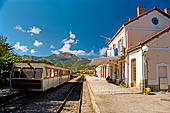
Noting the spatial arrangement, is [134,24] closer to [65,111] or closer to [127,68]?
[127,68]

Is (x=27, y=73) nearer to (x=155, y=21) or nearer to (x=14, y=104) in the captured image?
(x=14, y=104)

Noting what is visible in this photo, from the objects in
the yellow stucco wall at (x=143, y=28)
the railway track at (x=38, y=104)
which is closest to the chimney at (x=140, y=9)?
the yellow stucco wall at (x=143, y=28)

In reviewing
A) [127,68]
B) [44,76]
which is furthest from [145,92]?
[44,76]

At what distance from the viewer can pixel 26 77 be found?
Result: 10.3 m

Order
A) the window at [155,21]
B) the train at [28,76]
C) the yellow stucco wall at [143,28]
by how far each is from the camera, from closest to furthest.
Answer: the train at [28,76]
the yellow stucco wall at [143,28]
the window at [155,21]

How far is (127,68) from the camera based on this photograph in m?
14.1

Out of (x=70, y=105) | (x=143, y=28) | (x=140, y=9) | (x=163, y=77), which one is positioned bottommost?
(x=70, y=105)

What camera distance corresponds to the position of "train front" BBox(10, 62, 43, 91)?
391 inches

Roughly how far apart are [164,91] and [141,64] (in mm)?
2658

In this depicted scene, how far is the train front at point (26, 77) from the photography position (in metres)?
9.94

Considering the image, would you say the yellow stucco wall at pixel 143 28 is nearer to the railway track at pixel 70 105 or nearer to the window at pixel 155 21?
the window at pixel 155 21

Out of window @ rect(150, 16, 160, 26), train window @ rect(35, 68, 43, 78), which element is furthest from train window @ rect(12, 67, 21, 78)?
window @ rect(150, 16, 160, 26)

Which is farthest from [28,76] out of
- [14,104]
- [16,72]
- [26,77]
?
[14,104]

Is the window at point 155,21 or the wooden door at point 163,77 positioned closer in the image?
the wooden door at point 163,77
